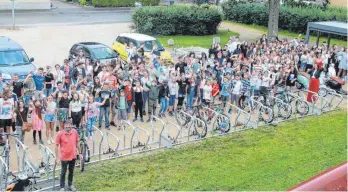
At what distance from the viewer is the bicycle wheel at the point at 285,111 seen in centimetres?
1506

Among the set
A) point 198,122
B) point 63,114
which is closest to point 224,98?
point 198,122

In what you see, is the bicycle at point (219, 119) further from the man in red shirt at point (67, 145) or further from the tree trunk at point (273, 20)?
the tree trunk at point (273, 20)

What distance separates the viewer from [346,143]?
13.2m

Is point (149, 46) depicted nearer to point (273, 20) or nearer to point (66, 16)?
point (273, 20)

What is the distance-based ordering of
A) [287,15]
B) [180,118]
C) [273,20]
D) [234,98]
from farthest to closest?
1. [287,15]
2. [273,20]
3. [234,98]
4. [180,118]

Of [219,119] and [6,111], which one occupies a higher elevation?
[6,111]

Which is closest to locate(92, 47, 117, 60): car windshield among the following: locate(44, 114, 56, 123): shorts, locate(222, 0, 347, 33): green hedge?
locate(44, 114, 56, 123): shorts

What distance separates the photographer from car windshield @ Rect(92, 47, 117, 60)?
19.0 m

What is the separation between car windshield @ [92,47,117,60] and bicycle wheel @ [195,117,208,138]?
275 inches

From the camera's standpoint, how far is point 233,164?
1131cm

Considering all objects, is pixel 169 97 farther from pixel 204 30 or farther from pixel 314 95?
pixel 204 30

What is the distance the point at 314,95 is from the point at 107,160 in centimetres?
835

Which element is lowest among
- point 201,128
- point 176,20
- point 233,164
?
point 233,164

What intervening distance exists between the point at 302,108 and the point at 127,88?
20.5 ft
